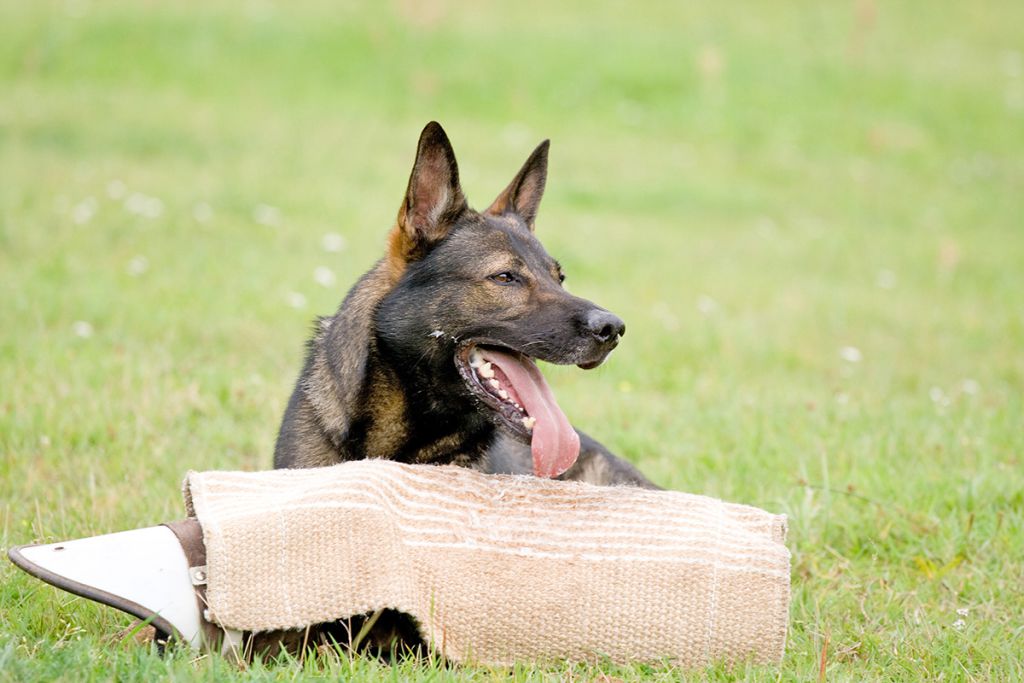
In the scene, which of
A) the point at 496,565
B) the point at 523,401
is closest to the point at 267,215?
the point at 523,401

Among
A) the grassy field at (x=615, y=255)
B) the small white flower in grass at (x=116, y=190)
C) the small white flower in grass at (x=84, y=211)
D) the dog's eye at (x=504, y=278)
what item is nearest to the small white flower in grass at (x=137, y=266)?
the grassy field at (x=615, y=255)

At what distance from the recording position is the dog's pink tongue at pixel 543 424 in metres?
3.76

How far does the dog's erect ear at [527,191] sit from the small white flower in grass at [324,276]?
12.8ft

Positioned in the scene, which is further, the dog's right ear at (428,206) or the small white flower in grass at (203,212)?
the small white flower in grass at (203,212)

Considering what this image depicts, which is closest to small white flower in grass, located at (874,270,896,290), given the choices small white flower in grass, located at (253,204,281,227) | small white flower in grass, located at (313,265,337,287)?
small white flower in grass, located at (313,265,337,287)

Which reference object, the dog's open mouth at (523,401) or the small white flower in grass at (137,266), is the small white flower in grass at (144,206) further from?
the dog's open mouth at (523,401)

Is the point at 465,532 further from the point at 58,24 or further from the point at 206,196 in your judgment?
the point at 58,24

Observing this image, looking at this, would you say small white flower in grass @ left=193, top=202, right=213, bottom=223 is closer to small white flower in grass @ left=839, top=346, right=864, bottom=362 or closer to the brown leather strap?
small white flower in grass @ left=839, top=346, right=864, bottom=362

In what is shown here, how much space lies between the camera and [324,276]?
8.45m

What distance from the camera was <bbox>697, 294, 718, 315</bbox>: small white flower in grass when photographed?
29.6 feet

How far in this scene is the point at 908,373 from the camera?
7996 millimetres

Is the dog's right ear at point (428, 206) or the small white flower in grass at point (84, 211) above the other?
the dog's right ear at point (428, 206)

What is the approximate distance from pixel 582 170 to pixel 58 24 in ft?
27.2

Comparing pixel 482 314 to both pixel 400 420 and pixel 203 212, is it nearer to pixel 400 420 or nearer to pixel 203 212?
pixel 400 420
